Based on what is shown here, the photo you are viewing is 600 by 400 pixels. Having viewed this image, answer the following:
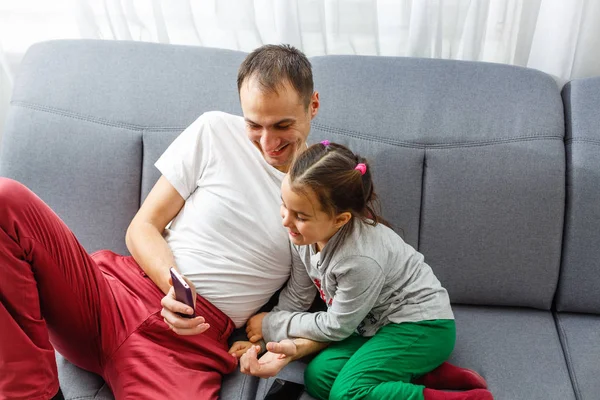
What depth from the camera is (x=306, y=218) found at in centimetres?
152

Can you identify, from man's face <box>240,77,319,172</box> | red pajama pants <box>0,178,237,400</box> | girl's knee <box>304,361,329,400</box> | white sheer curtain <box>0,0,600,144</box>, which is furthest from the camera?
white sheer curtain <box>0,0,600,144</box>

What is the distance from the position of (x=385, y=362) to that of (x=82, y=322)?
69cm

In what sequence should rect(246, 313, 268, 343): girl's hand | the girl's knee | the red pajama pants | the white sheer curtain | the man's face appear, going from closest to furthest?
the red pajama pants, the man's face, the girl's knee, rect(246, 313, 268, 343): girl's hand, the white sheer curtain

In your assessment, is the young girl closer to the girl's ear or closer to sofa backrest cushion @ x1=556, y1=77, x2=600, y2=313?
the girl's ear

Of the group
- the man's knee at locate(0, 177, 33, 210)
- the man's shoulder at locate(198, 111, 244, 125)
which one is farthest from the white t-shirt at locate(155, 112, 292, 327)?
the man's knee at locate(0, 177, 33, 210)

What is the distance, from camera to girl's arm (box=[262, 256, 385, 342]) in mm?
1585

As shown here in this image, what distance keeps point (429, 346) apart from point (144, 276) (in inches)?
27.7

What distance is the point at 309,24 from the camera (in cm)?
211

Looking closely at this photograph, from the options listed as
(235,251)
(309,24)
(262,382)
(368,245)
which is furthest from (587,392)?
(309,24)

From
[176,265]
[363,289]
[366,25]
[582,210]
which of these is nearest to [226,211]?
[176,265]

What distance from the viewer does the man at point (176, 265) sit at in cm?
145

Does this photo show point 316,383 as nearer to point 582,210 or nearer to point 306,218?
point 306,218

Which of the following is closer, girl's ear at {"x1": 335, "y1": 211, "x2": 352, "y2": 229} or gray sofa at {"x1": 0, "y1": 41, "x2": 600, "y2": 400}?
girl's ear at {"x1": 335, "y1": 211, "x2": 352, "y2": 229}

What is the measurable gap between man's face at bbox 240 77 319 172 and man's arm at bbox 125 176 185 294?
0.29 metres
